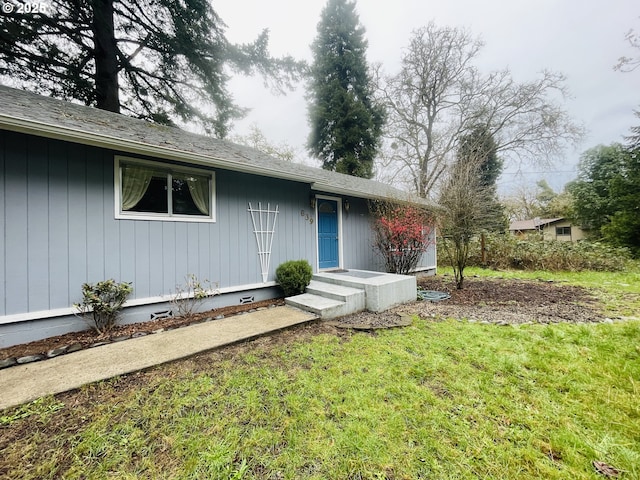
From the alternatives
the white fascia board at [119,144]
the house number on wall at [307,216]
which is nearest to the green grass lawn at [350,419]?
the white fascia board at [119,144]

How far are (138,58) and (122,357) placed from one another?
28.9 feet

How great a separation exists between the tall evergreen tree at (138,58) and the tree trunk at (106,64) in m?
0.02

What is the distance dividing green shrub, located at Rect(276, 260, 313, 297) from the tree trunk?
7.33 meters

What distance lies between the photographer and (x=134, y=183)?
383 centimetres

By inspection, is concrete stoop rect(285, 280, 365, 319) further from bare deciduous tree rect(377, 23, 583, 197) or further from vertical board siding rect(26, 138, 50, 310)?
bare deciduous tree rect(377, 23, 583, 197)

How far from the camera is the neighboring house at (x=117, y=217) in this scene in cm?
304

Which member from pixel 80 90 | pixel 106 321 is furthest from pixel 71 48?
pixel 106 321

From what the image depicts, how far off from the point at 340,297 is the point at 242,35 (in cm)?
826

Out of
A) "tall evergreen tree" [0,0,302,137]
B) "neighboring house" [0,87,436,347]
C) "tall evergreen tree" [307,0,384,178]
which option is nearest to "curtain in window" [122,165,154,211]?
"neighboring house" [0,87,436,347]

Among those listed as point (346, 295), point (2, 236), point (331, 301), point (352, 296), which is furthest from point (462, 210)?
point (2, 236)

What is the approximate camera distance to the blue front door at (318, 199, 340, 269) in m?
6.51

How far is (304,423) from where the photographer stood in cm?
179

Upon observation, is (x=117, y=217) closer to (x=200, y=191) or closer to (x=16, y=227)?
(x=16, y=227)

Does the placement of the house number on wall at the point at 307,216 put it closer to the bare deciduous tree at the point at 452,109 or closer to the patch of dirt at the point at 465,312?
the patch of dirt at the point at 465,312
